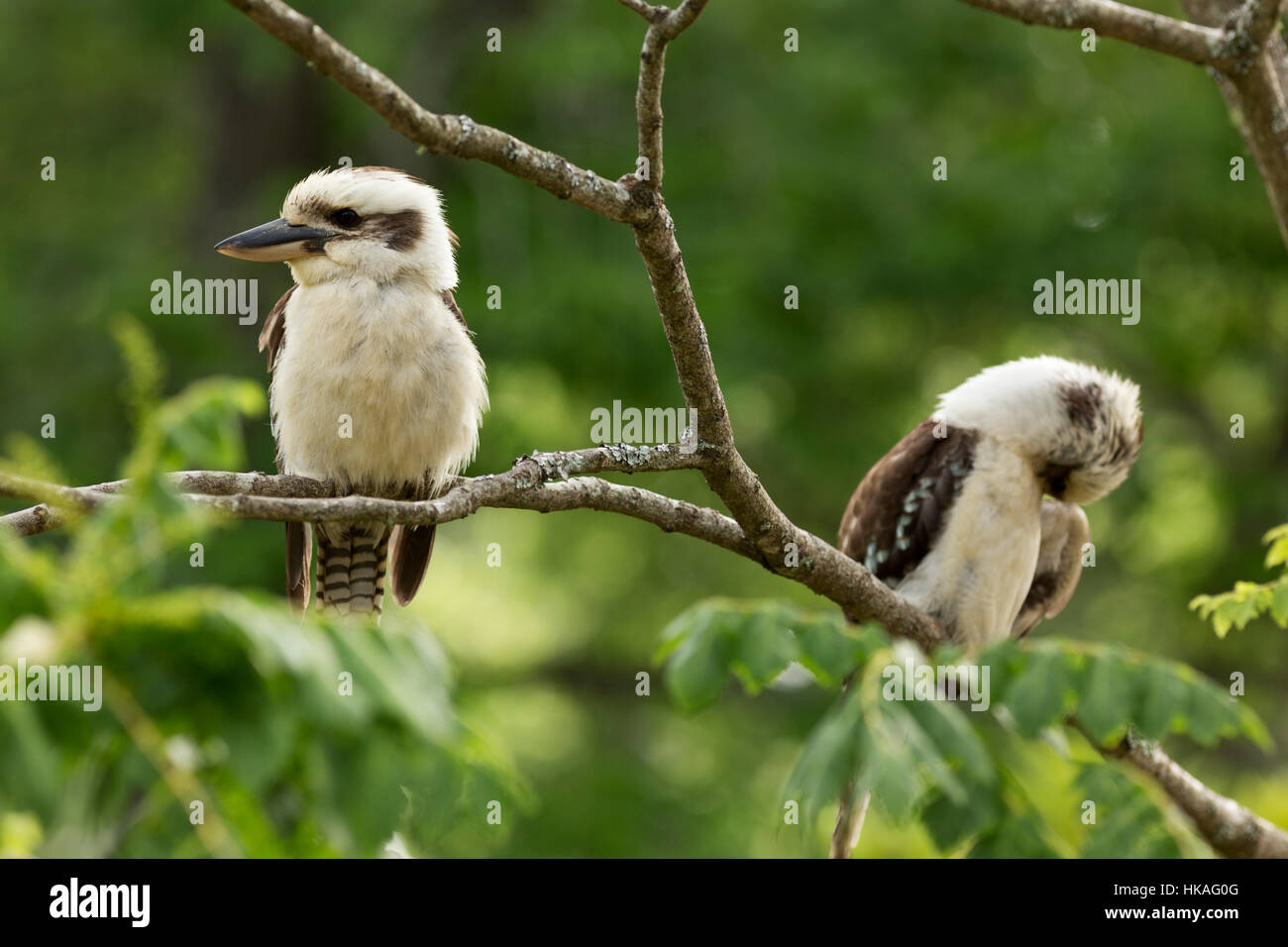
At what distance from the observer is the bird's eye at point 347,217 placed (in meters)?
4.32

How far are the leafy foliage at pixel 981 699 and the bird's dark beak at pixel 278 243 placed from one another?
2357 mm

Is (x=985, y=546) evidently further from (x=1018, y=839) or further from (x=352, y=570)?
(x=1018, y=839)

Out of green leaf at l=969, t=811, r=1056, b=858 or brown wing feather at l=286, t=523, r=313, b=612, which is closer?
green leaf at l=969, t=811, r=1056, b=858

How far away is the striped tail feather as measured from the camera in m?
4.88

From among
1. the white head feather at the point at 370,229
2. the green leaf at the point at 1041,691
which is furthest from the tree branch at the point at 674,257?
the white head feather at the point at 370,229

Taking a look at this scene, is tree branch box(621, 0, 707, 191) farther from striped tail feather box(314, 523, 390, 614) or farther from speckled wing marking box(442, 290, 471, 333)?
striped tail feather box(314, 523, 390, 614)

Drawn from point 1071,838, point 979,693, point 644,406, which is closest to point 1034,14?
point 979,693

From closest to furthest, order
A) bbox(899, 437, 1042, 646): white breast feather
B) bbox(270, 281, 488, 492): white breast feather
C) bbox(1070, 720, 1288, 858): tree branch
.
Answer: bbox(1070, 720, 1288, 858): tree branch
bbox(270, 281, 488, 492): white breast feather
bbox(899, 437, 1042, 646): white breast feather

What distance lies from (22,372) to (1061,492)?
26.2 feet

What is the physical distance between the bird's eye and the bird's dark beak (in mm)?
59

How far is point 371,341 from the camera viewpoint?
13.6 feet

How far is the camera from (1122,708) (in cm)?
222

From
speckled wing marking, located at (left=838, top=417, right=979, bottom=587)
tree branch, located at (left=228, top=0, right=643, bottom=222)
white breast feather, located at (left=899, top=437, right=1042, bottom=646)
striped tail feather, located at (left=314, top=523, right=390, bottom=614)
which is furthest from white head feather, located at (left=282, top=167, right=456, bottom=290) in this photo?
white breast feather, located at (left=899, top=437, right=1042, bottom=646)

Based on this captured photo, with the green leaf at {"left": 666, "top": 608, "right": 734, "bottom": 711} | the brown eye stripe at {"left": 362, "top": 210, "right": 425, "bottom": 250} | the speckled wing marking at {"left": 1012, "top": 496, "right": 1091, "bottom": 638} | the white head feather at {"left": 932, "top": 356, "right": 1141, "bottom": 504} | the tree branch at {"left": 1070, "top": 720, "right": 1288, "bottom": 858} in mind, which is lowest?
the tree branch at {"left": 1070, "top": 720, "right": 1288, "bottom": 858}
